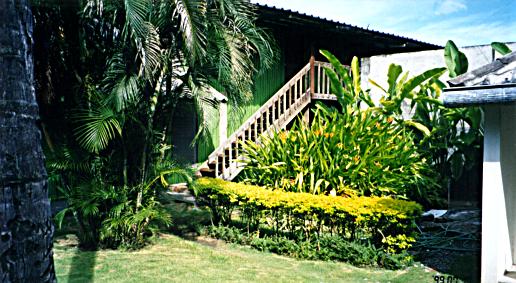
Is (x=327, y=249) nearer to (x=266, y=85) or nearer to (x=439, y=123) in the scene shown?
(x=439, y=123)

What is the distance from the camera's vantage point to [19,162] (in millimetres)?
1957

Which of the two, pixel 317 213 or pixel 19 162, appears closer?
pixel 19 162

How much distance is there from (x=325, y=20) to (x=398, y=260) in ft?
26.9

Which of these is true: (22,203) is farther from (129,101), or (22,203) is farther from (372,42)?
(372,42)

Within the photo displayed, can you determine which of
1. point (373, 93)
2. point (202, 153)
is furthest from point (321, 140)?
point (202, 153)

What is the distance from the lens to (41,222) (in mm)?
2061

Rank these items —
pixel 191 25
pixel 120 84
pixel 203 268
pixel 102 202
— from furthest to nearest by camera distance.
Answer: pixel 102 202 < pixel 120 84 < pixel 203 268 < pixel 191 25

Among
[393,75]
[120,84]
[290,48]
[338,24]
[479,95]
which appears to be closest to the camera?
[479,95]

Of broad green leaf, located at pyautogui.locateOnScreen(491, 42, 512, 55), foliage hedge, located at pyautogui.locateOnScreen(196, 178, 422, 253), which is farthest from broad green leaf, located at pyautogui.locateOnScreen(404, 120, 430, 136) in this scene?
foliage hedge, located at pyautogui.locateOnScreen(196, 178, 422, 253)

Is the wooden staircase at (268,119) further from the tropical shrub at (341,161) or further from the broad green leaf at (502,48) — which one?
the broad green leaf at (502,48)

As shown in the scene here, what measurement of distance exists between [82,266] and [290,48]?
10442 mm

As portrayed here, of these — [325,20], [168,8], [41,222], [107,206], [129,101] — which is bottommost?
[107,206]

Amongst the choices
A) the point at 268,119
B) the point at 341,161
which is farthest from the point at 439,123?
the point at 268,119

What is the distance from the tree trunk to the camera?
6.28 ft
